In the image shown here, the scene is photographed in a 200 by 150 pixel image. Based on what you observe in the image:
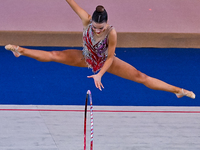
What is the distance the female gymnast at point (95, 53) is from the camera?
275cm

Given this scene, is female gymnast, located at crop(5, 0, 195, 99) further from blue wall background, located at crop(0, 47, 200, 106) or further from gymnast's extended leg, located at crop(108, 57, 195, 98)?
blue wall background, located at crop(0, 47, 200, 106)

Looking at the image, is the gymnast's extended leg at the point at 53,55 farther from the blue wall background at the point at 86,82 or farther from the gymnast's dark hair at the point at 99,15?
the blue wall background at the point at 86,82

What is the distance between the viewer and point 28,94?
189 inches

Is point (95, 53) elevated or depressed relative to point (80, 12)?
depressed

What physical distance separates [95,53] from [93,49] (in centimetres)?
5

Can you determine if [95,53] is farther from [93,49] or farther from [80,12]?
[80,12]

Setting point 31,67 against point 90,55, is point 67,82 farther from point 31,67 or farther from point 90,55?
point 90,55
